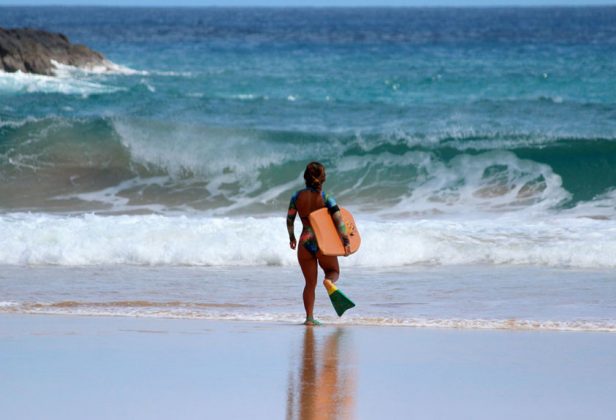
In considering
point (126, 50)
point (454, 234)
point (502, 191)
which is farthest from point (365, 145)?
point (126, 50)

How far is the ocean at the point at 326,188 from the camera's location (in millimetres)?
10242

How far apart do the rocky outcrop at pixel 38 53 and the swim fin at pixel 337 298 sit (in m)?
31.3

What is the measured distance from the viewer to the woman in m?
8.58

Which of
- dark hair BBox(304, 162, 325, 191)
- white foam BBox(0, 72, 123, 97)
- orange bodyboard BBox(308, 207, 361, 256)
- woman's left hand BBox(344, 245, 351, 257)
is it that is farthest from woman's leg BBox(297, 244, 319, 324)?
white foam BBox(0, 72, 123, 97)

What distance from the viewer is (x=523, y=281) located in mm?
10883

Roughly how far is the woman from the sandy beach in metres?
0.36

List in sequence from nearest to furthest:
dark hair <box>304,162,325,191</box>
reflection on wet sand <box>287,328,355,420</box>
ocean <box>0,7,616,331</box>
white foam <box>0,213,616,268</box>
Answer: reflection on wet sand <box>287,328,355,420</box> < dark hair <box>304,162,325,191</box> < ocean <box>0,7,616,331</box> < white foam <box>0,213,616,268</box>

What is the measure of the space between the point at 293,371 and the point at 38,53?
114 feet

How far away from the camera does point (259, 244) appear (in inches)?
485

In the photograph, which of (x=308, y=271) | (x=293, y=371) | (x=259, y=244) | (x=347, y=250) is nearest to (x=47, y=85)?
(x=259, y=244)

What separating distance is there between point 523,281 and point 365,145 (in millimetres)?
9458

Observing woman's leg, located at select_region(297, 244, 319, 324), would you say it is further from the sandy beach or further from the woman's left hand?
the woman's left hand

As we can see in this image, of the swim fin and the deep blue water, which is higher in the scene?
the deep blue water

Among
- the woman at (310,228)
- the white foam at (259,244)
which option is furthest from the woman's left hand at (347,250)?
the white foam at (259,244)
